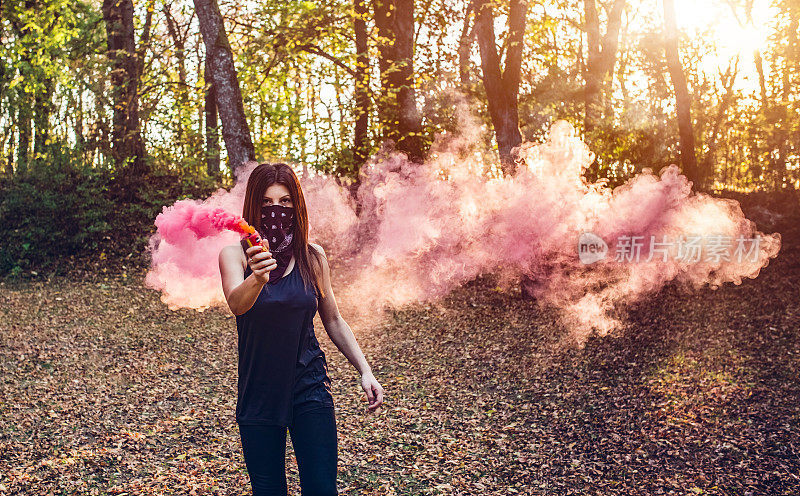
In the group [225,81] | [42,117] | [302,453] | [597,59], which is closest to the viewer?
[302,453]

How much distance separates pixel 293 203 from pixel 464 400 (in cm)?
486

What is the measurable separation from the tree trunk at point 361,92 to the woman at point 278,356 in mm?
10250

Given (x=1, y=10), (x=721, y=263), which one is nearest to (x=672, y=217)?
(x=721, y=263)

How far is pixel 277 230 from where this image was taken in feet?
10.1

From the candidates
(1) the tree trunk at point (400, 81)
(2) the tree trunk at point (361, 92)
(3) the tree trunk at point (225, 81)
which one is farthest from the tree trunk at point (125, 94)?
(1) the tree trunk at point (400, 81)

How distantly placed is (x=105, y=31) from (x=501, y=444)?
1455cm

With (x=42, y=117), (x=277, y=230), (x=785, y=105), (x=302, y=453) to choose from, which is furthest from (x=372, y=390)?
(x=42, y=117)

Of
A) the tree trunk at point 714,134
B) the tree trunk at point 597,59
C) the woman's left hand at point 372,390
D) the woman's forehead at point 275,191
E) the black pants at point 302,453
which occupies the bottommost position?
the black pants at point 302,453

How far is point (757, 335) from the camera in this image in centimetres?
848

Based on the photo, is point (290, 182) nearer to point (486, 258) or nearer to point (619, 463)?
point (619, 463)

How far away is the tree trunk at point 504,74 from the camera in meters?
10.4

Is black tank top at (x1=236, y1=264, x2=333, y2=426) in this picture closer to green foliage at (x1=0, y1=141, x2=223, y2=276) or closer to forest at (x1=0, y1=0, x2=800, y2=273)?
forest at (x1=0, y1=0, x2=800, y2=273)

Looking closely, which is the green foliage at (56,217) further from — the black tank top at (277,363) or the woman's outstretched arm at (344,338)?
the black tank top at (277,363)

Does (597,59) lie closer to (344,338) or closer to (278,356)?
(344,338)
